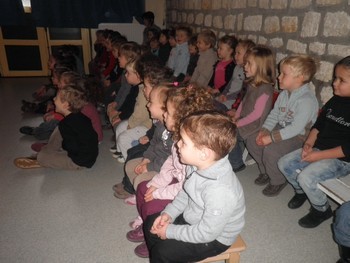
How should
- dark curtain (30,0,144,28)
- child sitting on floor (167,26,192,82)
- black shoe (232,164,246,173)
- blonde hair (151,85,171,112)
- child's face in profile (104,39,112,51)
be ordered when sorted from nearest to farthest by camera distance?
blonde hair (151,85,171,112), black shoe (232,164,246,173), child sitting on floor (167,26,192,82), child's face in profile (104,39,112,51), dark curtain (30,0,144,28)

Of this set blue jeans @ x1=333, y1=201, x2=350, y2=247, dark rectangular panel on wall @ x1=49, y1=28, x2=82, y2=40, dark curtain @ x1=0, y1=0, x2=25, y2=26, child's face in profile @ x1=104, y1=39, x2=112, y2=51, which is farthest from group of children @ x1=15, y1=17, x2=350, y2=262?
dark rectangular panel on wall @ x1=49, y1=28, x2=82, y2=40

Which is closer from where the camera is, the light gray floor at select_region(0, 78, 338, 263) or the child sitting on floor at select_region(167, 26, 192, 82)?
the light gray floor at select_region(0, 78, 338, 263)

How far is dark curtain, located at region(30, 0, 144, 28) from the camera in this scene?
5633 millimetres

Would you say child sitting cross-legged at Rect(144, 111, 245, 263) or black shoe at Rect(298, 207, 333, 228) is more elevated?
child sitting cross-legged at Rect(144, 111, 245, 263)

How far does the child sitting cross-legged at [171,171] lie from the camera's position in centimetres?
149

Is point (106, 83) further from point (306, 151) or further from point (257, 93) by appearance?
point (306, 151)

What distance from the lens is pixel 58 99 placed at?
2.44 metres

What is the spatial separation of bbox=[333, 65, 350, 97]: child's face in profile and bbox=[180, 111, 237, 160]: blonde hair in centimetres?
100

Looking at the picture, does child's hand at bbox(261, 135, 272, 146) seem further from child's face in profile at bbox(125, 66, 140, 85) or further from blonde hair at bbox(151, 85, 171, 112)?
child's face in profile at bbox(125, 66, 140, 85)

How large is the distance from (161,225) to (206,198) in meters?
0.31

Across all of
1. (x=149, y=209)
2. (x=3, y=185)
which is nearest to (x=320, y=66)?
(x=149, y=209)

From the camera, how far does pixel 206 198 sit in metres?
1.11

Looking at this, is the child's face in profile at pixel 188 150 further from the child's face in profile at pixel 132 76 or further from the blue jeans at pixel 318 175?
the child's face in profile at pixel 132 76

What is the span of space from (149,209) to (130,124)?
119 cm
